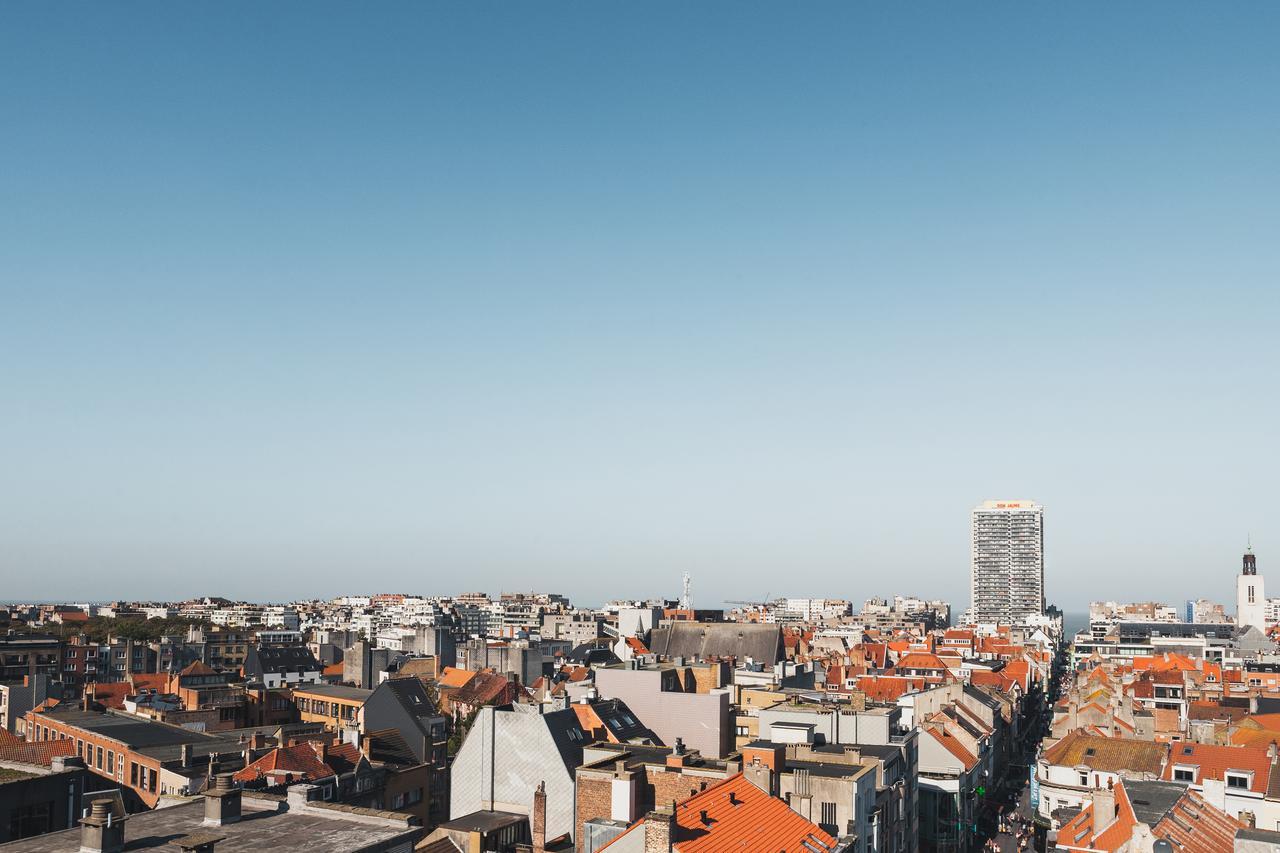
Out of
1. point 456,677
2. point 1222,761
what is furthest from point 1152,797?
point 456,677

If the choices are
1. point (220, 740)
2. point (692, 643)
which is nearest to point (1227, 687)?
point (692, 643)

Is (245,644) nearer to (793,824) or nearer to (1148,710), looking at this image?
(1148,710)

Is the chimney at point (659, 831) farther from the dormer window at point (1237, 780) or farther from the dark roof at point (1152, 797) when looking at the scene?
the dormer window at point (1237, 780)

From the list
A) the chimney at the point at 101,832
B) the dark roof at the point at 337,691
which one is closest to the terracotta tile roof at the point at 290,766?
the chimney at the point at 101,832

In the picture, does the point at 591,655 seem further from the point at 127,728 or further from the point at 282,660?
the point at 127,728

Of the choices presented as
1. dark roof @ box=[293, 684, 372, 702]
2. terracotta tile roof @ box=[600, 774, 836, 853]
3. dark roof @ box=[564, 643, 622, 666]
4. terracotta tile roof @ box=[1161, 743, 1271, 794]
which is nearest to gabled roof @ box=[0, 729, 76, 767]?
dark roof @ box=[293, 684, 372, 702]

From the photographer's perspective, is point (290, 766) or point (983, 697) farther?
point (983, 697)
